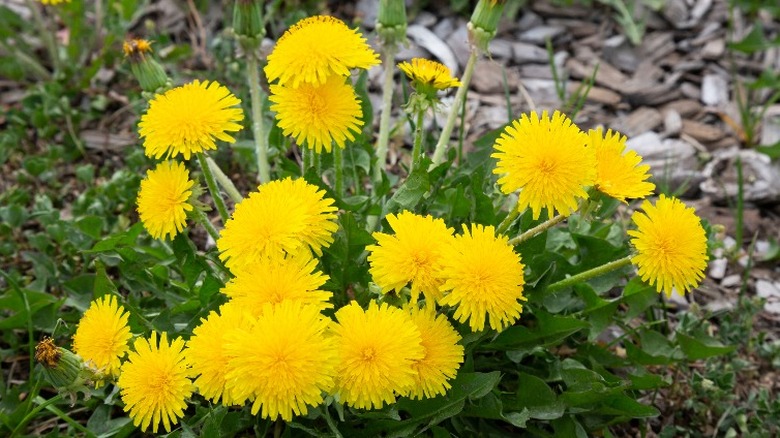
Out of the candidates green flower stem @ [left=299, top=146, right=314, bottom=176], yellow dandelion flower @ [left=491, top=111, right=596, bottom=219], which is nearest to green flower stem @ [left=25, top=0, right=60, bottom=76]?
green flower stem @ [left=299, top=146, right=314, bottom=176]

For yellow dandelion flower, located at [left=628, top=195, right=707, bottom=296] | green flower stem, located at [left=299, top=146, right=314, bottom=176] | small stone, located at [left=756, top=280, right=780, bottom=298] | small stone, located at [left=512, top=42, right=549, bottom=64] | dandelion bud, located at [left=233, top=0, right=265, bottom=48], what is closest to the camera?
yellow dandelion flower, located at [left=628, top=195, right=707, bottom=296]

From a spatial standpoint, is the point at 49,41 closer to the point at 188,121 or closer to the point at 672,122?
the point at 188,121

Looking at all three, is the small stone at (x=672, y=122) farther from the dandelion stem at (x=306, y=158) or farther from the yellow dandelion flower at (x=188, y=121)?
the yellow dandelion flower at (x=188, y=121)

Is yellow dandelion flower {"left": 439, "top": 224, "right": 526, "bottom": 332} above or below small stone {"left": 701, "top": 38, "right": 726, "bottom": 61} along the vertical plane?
above

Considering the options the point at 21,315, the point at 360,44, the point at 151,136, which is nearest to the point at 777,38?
the point at 360,44

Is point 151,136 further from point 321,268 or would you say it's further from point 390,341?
point 390,341

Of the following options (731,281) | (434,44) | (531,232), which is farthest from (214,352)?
(434,44)

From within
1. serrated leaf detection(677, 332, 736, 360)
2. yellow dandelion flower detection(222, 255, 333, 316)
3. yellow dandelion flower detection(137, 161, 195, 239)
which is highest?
yellow dandelion flower detection(137, 161, 195, 239)

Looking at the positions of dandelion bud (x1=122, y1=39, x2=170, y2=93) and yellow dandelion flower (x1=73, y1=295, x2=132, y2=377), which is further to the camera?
dandelion bud (x1=122, y1=39, x2=170, y2=93)

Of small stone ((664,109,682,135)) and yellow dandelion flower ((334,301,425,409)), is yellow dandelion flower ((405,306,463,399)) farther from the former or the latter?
small stone ((664,109,682,135))
